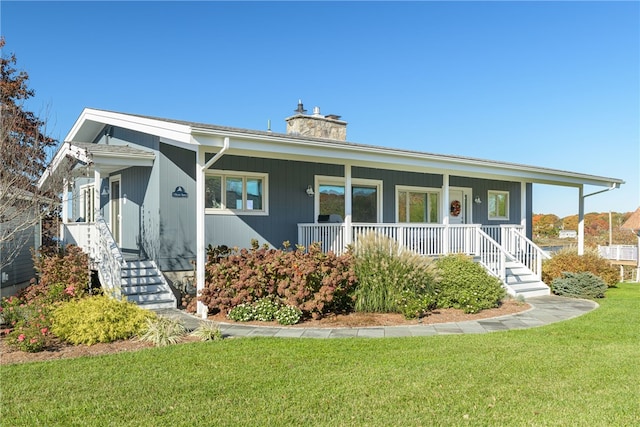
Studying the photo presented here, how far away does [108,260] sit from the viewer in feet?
31.7

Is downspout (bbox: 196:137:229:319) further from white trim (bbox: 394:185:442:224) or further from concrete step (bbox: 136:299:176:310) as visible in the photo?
white trim (bbox: 394:185:442:224)

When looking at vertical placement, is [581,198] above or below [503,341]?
above

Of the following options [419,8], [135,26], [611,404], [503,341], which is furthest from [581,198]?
[135,26]

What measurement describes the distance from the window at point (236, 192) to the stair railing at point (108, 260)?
2.17 metres

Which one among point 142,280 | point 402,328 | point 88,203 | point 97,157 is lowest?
point 402,328

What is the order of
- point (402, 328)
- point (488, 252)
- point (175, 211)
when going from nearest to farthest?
1. point (402, 328)
2. point (175, 211)
3. point (488, 252)

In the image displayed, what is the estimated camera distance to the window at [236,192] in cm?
1073

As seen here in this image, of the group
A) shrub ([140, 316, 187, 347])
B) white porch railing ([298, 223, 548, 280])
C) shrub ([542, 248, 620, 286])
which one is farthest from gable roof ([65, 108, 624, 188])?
shrub ([140, 316, 187, 347])

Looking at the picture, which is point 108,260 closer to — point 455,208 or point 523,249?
point 523,249

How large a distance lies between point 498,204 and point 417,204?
385 cm

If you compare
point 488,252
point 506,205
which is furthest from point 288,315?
point 506,205

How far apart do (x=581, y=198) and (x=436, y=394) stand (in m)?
13.9

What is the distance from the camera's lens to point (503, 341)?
657 centimetres

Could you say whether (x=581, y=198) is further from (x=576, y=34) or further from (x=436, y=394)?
(x=436, y=394)
